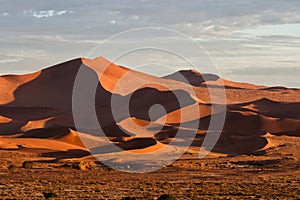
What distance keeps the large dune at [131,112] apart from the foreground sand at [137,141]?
0.17m

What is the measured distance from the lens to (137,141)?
6359cm

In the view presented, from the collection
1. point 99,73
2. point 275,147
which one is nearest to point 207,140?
point 275,147

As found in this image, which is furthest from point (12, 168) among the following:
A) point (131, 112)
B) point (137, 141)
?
point (131, 112)

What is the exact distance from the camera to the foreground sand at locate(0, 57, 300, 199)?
105 feet

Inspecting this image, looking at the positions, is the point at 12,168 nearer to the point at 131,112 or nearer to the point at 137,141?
the point at 137,141

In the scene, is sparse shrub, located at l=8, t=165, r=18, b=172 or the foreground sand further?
sparse shrub, located at l=8, t=165, r=18, b=172

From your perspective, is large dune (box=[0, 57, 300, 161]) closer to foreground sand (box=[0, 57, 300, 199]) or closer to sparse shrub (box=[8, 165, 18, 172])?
foreground sand (box=[0, 57, 300, 199])

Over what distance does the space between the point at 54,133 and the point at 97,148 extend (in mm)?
11885

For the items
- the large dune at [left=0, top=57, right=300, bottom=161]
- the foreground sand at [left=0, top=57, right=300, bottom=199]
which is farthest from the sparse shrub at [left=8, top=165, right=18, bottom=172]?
the large dune at [left=0, top=57, right=300, bottom=161]

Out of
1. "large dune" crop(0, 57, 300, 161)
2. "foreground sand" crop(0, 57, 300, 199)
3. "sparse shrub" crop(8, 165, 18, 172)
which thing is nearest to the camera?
"foreground sand" crop(0, 57, 300, 199)

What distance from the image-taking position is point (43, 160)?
51938 millimetres

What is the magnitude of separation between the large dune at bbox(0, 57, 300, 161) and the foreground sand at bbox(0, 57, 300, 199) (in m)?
0.17

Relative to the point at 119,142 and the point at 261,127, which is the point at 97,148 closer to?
the point at 119,142

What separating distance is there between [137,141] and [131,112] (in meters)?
42.1
